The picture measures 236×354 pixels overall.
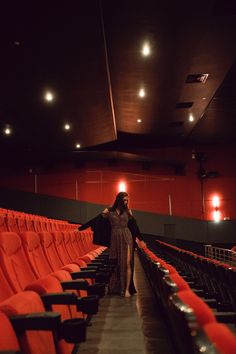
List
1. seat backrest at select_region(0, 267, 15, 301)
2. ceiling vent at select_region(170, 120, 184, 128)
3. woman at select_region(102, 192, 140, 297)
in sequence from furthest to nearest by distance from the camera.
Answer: ceiling vent at select_region(170, 120, 184, 128)
woman at select_region(102, 192, 140, 297)
seat backrest at select_region(0, 267, 15, 301)

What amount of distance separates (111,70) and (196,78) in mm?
576

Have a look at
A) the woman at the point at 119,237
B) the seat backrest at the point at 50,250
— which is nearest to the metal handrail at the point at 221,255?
the woman at the point at 119,237

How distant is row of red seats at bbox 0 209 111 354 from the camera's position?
1.46 ft

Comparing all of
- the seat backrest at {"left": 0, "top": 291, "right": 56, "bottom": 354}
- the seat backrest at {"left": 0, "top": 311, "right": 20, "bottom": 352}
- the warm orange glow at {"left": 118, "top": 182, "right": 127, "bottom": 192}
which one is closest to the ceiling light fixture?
the warm orange glow at {"left": 118, "top": 182, "right": 127, "bottom": 192}

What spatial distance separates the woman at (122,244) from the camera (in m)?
1.59

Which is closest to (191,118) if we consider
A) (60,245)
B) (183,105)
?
(183,105)

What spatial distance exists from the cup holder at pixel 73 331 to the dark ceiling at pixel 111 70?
1.46 meters

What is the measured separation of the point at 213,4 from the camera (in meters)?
1.86

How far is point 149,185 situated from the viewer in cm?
476

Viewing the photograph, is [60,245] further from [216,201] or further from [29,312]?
[216,201]

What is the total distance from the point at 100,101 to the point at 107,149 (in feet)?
5.68

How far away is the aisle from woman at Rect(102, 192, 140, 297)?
0.11 meters

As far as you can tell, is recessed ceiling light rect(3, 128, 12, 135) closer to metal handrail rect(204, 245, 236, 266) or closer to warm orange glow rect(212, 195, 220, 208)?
metal handrail rect(204, 245, 236, 266)

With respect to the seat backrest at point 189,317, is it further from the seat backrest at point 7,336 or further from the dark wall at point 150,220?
the dark wall at point 150,220
